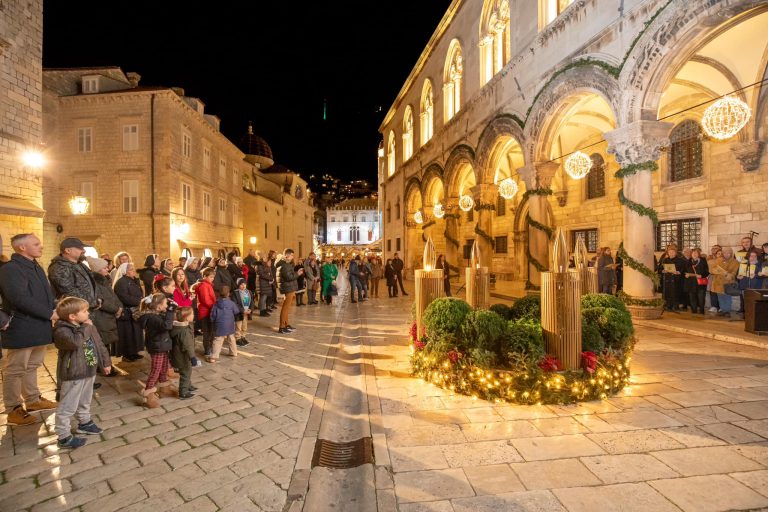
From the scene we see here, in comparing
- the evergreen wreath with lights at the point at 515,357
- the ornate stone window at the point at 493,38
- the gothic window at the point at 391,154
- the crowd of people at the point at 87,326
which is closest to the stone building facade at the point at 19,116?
the crowd of people at the point at 87,326

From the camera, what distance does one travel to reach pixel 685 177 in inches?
518

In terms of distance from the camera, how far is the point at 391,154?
116 feet

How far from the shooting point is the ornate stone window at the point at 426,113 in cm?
2480

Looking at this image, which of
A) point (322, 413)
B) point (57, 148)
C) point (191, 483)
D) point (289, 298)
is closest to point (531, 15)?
point (289, 298)

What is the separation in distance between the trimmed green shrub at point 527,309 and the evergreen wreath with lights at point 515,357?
24.5 inches

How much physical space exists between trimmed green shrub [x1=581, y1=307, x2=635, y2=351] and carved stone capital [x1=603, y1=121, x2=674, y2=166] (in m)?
5.95

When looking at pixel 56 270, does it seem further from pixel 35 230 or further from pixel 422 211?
pixel 422 211

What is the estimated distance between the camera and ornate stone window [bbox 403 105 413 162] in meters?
29.2

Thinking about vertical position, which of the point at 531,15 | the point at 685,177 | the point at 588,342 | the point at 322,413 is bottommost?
the point at 322,413

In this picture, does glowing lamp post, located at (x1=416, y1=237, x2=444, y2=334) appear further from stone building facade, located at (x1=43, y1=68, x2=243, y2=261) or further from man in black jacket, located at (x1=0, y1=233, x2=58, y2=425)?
stone building facade, located at (x1=43, y1=68, x2=243, y2=261)

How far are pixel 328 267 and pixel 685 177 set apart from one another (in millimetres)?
12940

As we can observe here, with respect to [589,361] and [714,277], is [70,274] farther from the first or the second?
[714,277]

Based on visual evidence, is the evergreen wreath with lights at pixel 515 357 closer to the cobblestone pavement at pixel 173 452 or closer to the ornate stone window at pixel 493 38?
the cobblestone pavement at pixel 173 452

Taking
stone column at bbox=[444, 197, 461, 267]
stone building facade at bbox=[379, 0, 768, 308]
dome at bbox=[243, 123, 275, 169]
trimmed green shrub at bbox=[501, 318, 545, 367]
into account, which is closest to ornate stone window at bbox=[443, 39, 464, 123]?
stone building facade at bbox=[379, 0, 768, 308]
